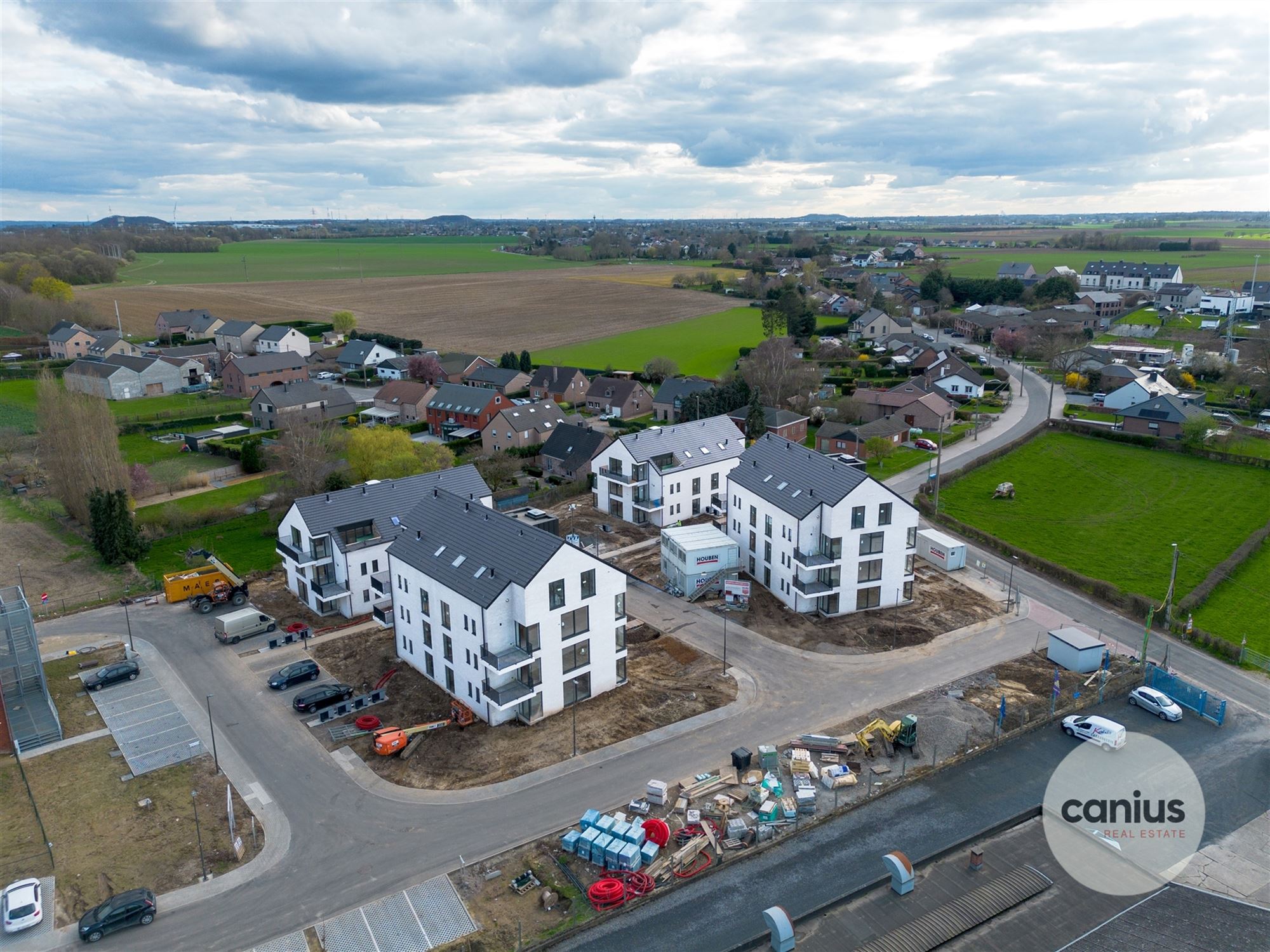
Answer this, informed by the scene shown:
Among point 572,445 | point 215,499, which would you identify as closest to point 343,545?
point 215,499

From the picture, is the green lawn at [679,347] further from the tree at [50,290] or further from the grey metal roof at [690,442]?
the tree at [50,290]

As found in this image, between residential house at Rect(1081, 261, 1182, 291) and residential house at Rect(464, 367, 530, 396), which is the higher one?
residential house at Rect(1081, 261, 1182, 291)

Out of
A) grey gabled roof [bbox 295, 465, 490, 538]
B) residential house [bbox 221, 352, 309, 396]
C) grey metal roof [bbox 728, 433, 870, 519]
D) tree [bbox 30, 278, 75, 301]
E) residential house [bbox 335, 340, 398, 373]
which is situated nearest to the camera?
grey metal roof [bbox 728, 433, 870, 519]

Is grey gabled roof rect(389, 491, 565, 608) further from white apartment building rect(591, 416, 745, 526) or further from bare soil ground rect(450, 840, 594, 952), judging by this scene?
white apartment building rect(591, 416, 745, 526)

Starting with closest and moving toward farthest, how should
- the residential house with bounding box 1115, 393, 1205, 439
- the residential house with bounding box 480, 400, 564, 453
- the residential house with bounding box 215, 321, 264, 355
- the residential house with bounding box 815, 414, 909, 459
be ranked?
1. the residential house with bounding box 815, 414, 909, 459
2. the residential house with bounding box 480, 400, 564, 453
3. the residential house with bounding box 1115, 393, 1205, 439
4. the residential house with bounding box 215, 321, 264, 355

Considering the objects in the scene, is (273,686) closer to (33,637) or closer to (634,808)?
(33,637)

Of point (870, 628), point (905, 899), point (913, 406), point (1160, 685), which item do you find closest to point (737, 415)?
point (913, 406)

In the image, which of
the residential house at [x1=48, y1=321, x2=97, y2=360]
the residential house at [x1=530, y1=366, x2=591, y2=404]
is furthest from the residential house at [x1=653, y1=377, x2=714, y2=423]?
the residential house at [x1=48, y1=321, x2=97, y2=360]
